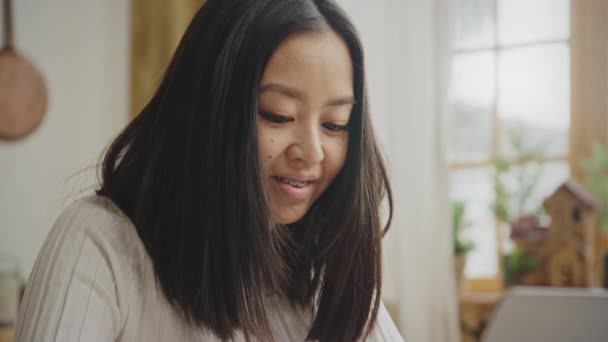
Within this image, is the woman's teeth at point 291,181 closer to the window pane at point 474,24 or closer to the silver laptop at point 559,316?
the silver laptop at point 559,316

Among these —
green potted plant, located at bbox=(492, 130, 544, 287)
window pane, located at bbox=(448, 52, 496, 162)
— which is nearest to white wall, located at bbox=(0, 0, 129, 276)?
window pane, located at bbox=(448, 52, 496, 162)

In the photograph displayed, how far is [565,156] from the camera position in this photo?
235 centimetres

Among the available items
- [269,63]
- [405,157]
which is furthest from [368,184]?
[405,157]

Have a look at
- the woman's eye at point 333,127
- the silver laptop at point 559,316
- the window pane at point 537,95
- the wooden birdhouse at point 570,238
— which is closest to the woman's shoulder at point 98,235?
the woman's eye at point 333,127

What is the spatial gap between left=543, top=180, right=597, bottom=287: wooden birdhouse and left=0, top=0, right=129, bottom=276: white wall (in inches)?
69.9

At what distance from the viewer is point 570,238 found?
2.02 metres

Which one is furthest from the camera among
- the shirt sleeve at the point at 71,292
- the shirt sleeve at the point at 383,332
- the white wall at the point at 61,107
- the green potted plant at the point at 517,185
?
the white wall at the point at 61,107

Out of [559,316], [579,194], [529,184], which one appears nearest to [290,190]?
[559,316]

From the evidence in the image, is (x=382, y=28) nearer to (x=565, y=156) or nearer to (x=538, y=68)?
(x=538, y=68)

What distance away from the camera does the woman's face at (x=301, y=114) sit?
0.87 metres

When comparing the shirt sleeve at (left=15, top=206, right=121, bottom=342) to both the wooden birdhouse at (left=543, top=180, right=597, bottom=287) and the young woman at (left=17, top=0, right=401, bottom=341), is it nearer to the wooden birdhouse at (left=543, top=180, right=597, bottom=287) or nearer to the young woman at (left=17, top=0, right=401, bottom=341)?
the young woman at (left=17, top=0, right=401, bottom=341)

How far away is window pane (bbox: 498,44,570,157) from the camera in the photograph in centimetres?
232

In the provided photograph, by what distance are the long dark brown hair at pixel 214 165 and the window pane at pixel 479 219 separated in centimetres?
158

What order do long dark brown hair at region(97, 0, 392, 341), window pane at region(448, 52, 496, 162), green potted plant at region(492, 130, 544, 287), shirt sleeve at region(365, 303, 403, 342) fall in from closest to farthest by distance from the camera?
long dark brown hair at region(97, 0, 392, 341)
shirt sleeve at region(365, 303, 403, 342)
green potted plant at region(492, 130, 544, 287)
window pane at region(448, 52, 496, 162)
